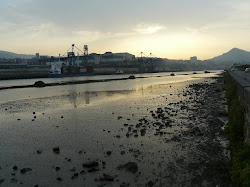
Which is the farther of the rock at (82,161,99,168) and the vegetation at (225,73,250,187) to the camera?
the rock at (82,161,99,168)

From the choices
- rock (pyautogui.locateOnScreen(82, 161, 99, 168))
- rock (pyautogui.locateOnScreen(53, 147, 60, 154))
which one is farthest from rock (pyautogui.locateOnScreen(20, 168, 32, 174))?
rock (pyautogui.locateOnScreen(82, 161, 99, 168))

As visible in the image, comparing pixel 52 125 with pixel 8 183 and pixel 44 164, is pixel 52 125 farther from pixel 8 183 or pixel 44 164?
pixel 8 183

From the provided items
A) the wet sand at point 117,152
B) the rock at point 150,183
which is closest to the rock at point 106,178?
the wet sand at point 117,152

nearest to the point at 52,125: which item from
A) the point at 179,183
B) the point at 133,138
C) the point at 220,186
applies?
the point at 133,138

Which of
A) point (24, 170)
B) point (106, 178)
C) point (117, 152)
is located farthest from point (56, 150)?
point (106, 178)

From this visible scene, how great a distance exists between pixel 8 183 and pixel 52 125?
968 centimetres

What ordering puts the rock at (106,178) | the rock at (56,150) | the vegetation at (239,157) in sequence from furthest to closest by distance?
the rock at (56,150) < the rock at (106,178) < the vegetation at (239,157)

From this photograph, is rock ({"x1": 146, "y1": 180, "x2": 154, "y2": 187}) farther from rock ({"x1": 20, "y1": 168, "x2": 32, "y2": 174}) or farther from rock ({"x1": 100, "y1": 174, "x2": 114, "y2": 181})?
rock ({"x1": 20, "y1": 168, "x2": 32, "y2": 174})

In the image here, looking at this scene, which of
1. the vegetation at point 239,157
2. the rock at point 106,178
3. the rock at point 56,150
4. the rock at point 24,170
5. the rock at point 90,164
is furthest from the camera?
the rock at point 56,150

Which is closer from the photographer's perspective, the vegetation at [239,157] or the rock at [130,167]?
the vegetation at [239,157]

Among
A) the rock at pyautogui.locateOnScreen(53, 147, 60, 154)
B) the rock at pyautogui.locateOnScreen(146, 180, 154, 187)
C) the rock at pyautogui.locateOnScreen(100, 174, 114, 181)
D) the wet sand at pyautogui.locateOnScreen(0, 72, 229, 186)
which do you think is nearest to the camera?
the rock at pyautogui.locateOnScreen(146, 180, 154, 187)

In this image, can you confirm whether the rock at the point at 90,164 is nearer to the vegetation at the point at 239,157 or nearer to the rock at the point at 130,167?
the rock at the point at 130,167

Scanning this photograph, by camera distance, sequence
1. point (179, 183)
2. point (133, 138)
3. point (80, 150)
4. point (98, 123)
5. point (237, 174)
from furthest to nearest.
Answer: point (98, 123)
point (133, 138)
point (80, 150)
point (179, 183)
point (237, 174)

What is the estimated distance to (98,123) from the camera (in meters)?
18.6
